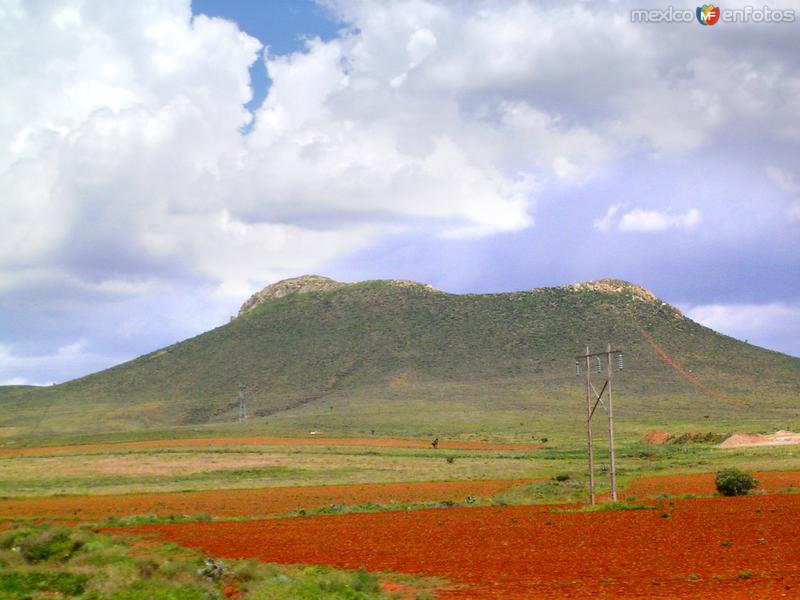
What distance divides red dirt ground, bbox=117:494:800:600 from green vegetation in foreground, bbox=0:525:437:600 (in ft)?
8.67

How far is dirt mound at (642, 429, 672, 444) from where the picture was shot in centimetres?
8312

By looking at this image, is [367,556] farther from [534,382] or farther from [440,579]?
[534,382]

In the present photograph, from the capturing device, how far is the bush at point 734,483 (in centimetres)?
4262

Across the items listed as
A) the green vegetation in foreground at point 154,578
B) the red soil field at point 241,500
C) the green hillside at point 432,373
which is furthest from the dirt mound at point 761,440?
the green vegetation in foreground at point 154,578

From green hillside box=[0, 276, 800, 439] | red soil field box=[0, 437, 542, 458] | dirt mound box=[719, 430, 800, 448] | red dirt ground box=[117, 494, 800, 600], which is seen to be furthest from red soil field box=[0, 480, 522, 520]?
green hillside box=[0, 276, 800, 439]

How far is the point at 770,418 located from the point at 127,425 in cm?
8810

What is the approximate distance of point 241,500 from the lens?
48.4m

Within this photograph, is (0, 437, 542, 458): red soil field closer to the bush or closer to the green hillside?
the green hillside

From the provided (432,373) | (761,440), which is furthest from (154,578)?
(432,373)

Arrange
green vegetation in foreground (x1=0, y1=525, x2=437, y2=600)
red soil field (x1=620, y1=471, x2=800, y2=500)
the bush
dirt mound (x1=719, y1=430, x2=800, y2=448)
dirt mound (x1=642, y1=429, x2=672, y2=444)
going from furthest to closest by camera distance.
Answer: dirt mound (x1=642, y1=429, x2=672, y2=444) < dirt mound (x1=719, y1=430, x2=800, y2=448) < red soil field (x1=620, y1=471, x2=800, y2=500) < the bush < green vegetation in foreground (x1=0, y1=525, x2=437, y2=600)

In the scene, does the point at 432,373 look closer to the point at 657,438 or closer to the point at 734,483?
the point at 657,438

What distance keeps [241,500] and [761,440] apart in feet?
166

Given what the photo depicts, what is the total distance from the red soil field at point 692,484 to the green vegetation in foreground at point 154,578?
2547cm

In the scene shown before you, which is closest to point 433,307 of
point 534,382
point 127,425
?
point 534,382
